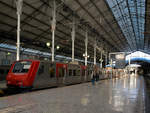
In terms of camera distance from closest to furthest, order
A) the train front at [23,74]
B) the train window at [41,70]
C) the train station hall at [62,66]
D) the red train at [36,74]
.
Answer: the train station hall at [62,66] → the train front at [23,74] → the red train at [36,74] → the train window at [41,70]

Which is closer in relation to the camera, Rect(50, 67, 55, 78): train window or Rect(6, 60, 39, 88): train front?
Rect(6, 60, 39, 88): train front

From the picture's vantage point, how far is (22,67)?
41.8 ft

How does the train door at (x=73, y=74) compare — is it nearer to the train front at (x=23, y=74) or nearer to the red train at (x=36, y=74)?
the red train at (x=36, y=74)

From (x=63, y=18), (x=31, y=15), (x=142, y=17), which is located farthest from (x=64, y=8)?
(x=142, y=17)

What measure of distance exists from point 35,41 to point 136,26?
32167 millimetres

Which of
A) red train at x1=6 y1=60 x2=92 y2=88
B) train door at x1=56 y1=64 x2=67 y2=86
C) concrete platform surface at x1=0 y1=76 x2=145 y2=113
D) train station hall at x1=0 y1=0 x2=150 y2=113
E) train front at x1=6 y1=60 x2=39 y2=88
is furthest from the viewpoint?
train door at x1=56 y1=64 x2=67 y2=86

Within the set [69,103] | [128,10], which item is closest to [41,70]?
[69,103]

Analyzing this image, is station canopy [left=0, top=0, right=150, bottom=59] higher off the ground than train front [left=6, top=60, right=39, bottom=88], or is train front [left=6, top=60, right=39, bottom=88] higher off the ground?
station canopy [left=0, top=0, right=150, bottom=59]

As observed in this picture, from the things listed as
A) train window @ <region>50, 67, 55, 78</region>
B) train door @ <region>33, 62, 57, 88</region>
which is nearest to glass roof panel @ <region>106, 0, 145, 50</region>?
train window @ <region>50, 67, 55, 78</region>

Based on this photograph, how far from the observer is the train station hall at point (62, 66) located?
7887 mm

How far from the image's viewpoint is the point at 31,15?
84.2 feet

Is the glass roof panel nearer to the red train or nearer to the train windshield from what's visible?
the red train

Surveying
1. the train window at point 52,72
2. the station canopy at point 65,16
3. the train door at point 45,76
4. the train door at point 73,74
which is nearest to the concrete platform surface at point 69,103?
the train door at point 45,76

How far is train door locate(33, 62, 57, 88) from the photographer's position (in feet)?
42.6
